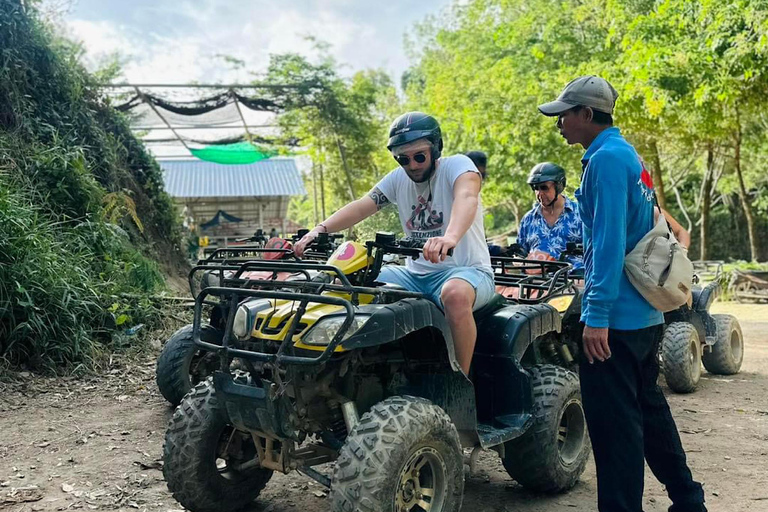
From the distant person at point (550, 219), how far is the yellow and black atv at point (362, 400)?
2.18 m

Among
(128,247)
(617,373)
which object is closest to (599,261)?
(617,373)

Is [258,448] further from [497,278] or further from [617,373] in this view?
[497,278]

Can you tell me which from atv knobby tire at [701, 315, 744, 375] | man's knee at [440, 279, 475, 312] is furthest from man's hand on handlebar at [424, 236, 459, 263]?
atv knobby tire at [701, 315, 744, 375]

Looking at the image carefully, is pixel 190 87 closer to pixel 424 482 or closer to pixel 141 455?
pixel 141 455

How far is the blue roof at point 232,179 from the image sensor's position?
27.2 m

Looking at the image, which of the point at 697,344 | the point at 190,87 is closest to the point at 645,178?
the point at 697,344

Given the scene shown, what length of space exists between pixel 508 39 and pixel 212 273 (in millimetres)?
15601

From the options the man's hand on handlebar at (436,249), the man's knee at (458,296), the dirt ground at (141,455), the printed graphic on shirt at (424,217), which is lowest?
the dirt ground at (141,455)

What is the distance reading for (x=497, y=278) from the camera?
483cm

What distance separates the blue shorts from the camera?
11.6 ft

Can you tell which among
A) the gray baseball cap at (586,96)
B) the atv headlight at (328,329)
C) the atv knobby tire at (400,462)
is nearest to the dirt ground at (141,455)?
the atv knobby tire at (400,462)

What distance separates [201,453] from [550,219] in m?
3.89

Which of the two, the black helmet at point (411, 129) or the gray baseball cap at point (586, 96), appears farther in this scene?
the black helmet at point (411, 129)

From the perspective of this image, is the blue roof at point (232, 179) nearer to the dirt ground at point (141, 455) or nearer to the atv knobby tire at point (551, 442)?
the dirt ground at point (141, 455)
